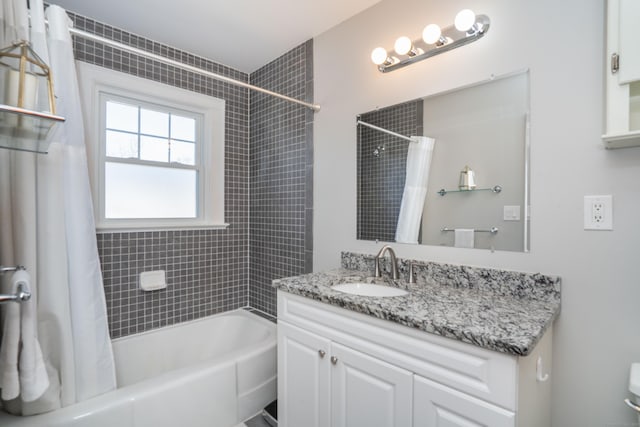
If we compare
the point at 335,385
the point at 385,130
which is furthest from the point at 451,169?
the point at 335,385

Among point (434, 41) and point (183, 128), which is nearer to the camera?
point (434, 41)

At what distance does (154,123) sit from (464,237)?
7.26ft

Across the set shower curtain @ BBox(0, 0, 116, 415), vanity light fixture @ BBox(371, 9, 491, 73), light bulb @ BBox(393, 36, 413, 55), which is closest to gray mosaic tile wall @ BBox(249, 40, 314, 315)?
vanity light fixture @ BBox(371, 9, 491, 73)

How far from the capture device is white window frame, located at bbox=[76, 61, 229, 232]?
194cm

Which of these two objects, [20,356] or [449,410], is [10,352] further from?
[449,410]

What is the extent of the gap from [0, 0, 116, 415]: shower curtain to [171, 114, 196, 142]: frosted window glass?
2.79 ft

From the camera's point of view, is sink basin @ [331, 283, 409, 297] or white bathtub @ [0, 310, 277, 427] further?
sink basin @ [331, 283, 409, 297]

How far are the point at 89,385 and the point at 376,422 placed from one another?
1.33 m

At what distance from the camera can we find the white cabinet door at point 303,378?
130 centimetres

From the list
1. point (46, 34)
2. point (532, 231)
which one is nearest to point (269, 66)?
point (46, 34)

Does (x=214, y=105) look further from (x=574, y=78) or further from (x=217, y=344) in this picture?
(x=574, y=78)

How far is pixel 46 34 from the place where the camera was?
56.1 inches

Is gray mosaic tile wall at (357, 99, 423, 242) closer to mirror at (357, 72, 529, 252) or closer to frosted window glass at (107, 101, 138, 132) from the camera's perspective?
mirror at (357, 72, 529, 252)

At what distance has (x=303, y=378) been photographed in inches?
54.9
